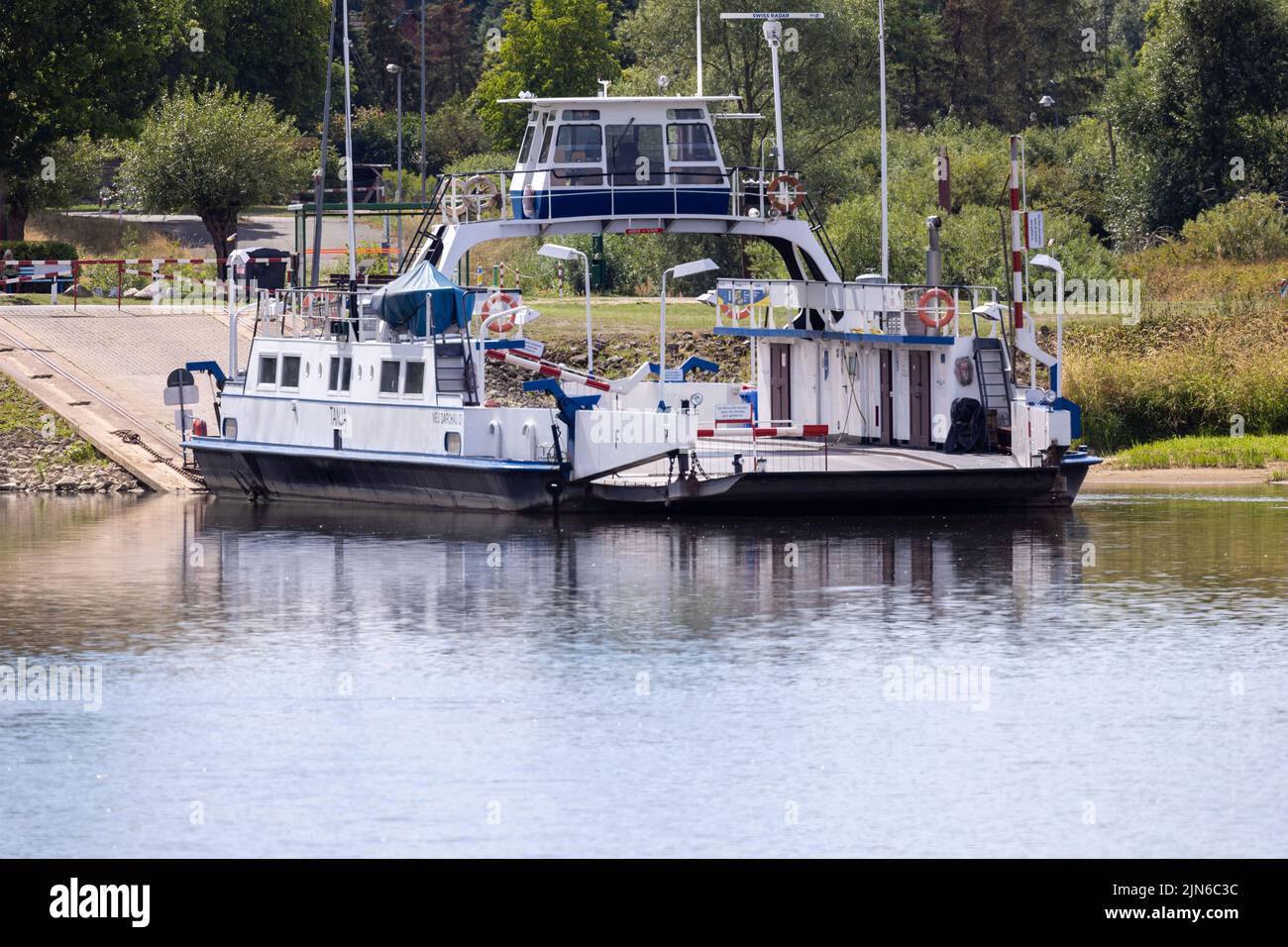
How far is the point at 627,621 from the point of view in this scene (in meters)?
28.1

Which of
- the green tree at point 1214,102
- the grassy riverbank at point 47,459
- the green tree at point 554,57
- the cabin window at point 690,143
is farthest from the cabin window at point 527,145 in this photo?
the green tree at point 554,57

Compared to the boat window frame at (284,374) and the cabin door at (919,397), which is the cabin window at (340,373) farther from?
the cabin door at (919,397)

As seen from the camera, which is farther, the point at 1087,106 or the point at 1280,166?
the point at 1087,106

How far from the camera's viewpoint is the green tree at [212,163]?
70.9 meters

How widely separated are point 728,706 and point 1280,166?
49.1m

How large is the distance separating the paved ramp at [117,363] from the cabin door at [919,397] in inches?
588

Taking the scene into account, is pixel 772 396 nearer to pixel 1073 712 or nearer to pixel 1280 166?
pixel 1073 712

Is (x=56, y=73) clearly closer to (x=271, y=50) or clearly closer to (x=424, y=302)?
(x=271, y=50)

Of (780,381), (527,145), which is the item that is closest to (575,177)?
(527,145)

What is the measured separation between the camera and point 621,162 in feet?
133

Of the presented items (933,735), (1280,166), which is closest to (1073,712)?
(933,735)

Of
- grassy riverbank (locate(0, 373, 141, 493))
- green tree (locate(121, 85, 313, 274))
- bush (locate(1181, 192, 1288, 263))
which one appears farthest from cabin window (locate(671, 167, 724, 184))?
green tree (locate(121, 85, 313, 274))

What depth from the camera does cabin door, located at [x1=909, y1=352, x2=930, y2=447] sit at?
1528 inches

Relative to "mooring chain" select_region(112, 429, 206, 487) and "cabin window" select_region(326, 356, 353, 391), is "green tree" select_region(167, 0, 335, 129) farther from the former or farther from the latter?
"cabin window" select_region(326, 356, 353, 391)
